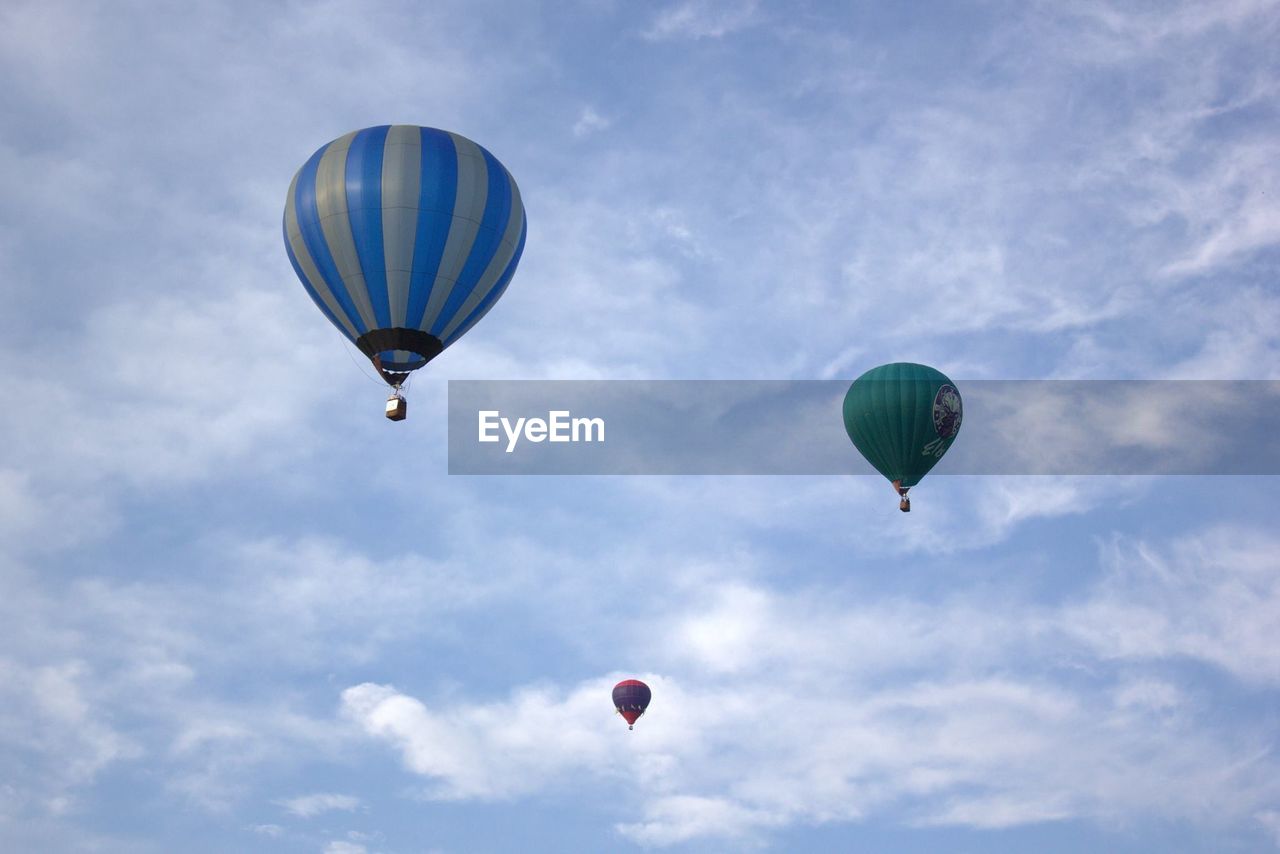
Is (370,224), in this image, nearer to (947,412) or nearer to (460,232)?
(460,232)

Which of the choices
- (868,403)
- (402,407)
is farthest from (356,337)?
(868,403)

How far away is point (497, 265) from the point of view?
46.9m

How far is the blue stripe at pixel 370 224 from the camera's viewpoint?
44.9 m

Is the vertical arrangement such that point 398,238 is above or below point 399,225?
below

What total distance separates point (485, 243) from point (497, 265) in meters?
0.92

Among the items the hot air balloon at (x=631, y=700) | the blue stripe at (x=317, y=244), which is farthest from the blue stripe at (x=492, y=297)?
the hot air balloon at (x=631, y=700)

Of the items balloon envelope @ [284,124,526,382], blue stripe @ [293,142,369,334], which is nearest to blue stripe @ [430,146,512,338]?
balloon envelope @ [284,124,526,382]

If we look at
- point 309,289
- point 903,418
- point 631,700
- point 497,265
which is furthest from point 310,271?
point 631,700

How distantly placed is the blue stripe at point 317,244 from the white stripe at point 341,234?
0.42ft

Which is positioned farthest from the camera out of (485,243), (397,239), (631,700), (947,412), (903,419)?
(631,700)

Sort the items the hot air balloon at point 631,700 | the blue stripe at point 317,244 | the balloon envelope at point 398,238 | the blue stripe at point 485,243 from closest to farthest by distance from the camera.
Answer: the balloon envelope at point 398,238, the blue stripe at point 317,244, the blue stripe at point 485,243, the hot air balloon at point 631,700

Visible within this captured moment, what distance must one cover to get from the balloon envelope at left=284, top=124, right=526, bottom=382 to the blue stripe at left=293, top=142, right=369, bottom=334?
0.10ft

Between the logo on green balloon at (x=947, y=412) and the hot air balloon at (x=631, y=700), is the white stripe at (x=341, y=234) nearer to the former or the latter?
the logo on green balloon at (x=947, y=412)

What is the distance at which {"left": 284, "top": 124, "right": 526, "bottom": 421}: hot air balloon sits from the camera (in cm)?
4494
